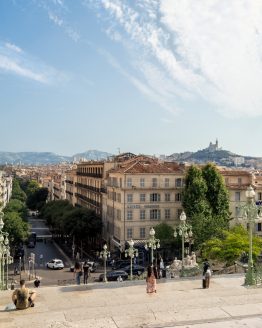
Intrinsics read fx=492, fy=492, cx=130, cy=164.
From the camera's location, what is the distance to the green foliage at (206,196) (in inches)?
2248

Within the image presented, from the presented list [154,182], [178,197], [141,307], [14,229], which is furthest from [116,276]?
[141,307]

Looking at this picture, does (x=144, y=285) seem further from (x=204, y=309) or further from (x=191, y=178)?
(x=191, y=178)

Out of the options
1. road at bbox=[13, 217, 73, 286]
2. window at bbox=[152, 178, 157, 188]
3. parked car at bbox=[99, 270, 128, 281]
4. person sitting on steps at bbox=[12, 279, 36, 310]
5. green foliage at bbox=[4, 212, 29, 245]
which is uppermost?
window at bbox=[152, 178, 157, 188]

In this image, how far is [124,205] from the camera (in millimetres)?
61625

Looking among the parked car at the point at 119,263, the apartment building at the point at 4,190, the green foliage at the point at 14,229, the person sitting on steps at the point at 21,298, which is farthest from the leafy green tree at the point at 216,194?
the apartment building at the point at 4,190

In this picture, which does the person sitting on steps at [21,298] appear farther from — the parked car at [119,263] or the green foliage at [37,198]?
the green foliage at [37,198]

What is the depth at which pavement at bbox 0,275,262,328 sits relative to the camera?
1672 centimetres

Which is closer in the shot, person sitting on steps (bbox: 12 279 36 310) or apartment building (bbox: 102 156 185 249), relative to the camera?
person sitting on steps (bbox: 12 279 36 310)

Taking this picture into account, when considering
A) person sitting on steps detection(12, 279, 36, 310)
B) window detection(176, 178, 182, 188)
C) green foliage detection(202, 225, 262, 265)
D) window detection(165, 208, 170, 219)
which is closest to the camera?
person sitting on steps detection(12, 279, 36, 310)

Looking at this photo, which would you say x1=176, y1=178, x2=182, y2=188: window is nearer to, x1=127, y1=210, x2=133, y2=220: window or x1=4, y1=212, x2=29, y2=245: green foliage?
x1=127, y1=210, x2=133, y2=220: window

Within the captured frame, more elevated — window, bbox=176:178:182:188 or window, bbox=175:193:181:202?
window, bbox=176:178:182:188

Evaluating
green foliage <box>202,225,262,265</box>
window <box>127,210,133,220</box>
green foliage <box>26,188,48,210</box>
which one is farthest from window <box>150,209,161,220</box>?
green foliage <box>26,188,48,210</box>

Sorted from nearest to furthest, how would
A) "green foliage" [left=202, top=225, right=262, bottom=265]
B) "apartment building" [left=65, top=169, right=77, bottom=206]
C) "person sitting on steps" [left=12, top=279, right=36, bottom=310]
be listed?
"person sitting on steps" [left=12, top=279, right=36, bottom=310]
"green foliage" [left=202, top=225, right=262, bottom=265]
"apartment building" [left=65, top=169, right=77, bottom=206]

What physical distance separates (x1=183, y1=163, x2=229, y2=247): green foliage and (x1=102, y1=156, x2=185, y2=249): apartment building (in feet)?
14.3
